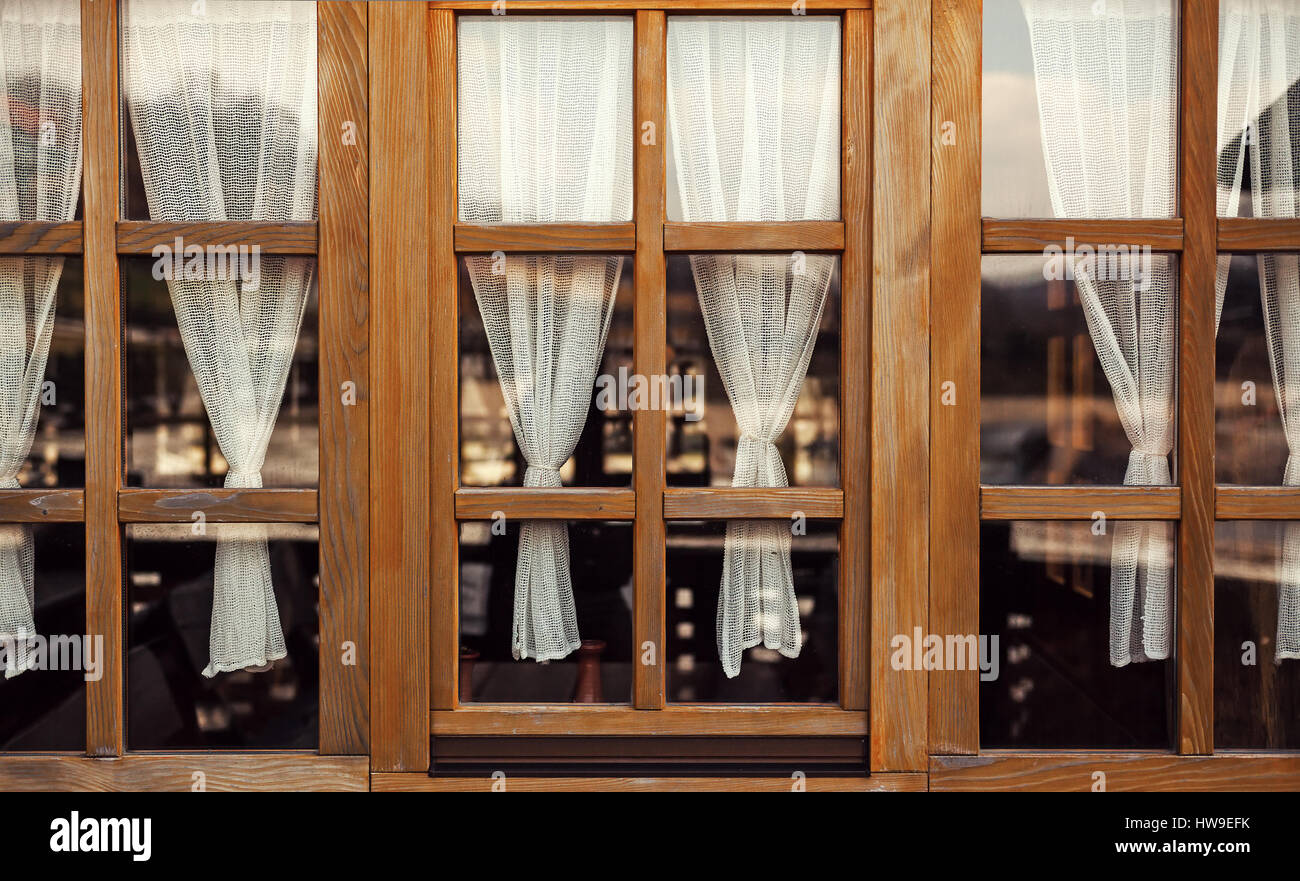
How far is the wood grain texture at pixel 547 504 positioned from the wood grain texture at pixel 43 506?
130 cm

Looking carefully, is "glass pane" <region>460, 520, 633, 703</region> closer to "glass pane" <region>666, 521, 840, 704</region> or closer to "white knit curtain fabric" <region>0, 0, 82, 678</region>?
"glass pane" <region>666, 521, 840, 704</region>

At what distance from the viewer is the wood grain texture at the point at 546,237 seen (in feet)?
9.51

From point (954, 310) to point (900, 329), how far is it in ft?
0.65

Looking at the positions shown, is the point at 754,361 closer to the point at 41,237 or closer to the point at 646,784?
the point at 646,784

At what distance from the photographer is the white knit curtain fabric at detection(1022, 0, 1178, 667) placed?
2.93m

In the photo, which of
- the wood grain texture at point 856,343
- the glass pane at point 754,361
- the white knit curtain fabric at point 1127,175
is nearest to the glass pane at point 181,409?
the glass pane at point 754,361

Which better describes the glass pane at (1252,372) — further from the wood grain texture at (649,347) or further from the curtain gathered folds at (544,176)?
the curtain gathered folds at (544,176)

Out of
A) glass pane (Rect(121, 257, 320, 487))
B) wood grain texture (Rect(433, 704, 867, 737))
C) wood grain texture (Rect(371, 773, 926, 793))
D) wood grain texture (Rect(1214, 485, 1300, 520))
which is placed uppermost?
→ glass pane (Rect(121, 257, 320, 487))

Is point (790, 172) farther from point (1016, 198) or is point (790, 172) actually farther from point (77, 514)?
point (77, 514)

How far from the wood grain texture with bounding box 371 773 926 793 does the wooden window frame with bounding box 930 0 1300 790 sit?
10.3 inches

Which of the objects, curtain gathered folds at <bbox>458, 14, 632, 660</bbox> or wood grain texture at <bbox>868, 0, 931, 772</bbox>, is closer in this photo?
wood grain texture at <bbox>868, 0, 931, 772</bbox>

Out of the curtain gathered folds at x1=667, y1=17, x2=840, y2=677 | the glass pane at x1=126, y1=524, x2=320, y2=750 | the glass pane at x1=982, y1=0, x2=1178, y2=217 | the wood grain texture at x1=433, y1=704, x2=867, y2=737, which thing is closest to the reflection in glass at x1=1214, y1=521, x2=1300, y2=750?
the glass pane at x1=982, y1=0, x2=1178, y2=217

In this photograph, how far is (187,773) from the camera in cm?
291

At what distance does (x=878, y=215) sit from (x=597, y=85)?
107cm
